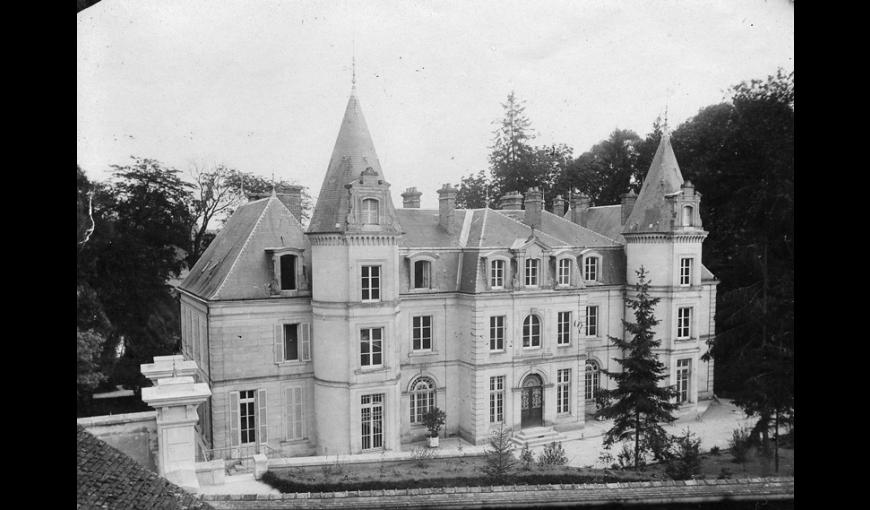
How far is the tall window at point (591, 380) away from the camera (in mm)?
19062

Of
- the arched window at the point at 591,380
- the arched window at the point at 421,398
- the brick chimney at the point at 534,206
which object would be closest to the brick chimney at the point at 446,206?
the brick chimney at the point at 534,206

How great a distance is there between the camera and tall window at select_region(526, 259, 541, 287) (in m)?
17.3

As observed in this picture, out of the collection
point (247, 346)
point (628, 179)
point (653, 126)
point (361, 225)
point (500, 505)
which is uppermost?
point (653, 126)

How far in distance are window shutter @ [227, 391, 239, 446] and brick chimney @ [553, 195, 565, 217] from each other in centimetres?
1171

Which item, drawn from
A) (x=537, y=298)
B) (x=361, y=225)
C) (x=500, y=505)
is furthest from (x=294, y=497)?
(x=537, y=298)

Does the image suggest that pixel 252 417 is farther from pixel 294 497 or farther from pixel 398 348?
pixel 294 497

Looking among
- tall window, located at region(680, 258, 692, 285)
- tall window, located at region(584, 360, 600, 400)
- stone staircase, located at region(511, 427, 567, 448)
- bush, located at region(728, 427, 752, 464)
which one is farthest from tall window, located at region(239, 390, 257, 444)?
tall window, located at region(680, 258, 692, 285)

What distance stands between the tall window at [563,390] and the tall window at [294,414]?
26.7 feet

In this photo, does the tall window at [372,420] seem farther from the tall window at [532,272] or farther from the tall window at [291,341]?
the tall window at [532,272]

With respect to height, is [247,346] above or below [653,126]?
below

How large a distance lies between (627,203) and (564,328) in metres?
4.94

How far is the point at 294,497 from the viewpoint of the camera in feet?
29.3

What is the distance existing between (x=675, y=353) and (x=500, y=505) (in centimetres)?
1186
